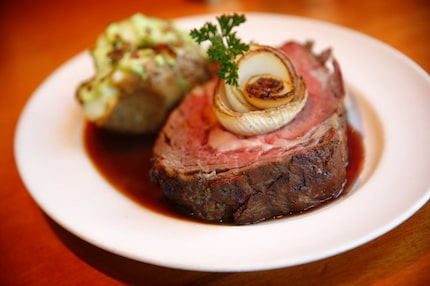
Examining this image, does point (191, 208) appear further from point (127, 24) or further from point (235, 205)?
point (127, 24)

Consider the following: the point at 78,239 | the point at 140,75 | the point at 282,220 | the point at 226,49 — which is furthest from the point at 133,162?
the point at 282,220

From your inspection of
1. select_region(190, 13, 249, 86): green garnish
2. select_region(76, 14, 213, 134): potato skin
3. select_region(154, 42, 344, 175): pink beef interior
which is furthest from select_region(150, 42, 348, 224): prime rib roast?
select_region(76, 14, 213, 134): potato skin

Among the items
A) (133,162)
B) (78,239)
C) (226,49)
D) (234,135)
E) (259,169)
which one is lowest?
(78,239)

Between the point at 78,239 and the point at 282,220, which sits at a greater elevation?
the point at 282,220

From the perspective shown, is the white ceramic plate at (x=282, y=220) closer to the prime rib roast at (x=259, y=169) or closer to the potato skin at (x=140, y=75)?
the prime rib roast at (x=259, y=169)

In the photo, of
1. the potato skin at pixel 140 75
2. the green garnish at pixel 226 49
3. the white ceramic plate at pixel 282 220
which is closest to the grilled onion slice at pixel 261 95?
the green garnish at pixel 226 49

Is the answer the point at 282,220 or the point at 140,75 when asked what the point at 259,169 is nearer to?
the point at 282,220
